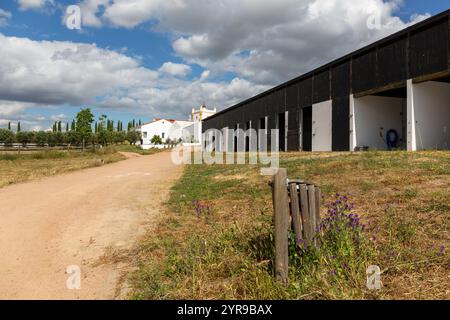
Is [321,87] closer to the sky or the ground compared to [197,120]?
closer to the ground

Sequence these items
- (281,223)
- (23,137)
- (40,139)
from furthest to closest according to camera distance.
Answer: (23,137) → (40,139) → (281,223)

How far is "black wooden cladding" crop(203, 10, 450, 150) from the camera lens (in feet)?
46.5

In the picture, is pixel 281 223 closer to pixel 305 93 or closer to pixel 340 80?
pixel 340 80

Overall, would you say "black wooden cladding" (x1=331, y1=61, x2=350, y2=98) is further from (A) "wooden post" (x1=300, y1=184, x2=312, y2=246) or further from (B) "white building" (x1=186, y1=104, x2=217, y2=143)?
(B) "white building" (x1=186, y1=104, x2=217, y2=143)

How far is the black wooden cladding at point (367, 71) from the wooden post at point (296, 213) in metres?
14.1

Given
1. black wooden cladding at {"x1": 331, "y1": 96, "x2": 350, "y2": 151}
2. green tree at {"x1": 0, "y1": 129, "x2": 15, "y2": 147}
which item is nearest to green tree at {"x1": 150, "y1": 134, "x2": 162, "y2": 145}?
green tree at {"x1": 0, "y1": 129, "x2": 15, "y2": 147}

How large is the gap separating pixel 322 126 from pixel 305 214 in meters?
19.7

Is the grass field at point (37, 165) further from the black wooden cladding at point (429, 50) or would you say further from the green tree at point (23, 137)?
the green tree at point (23, 137)

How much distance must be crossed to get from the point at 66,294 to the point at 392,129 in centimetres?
2089

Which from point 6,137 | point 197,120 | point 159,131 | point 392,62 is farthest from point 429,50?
point 6,137

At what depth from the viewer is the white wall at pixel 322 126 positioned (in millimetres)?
21281

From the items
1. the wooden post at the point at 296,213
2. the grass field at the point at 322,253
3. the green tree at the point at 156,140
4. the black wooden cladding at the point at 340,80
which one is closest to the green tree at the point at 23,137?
the green tree at the point at 156,140

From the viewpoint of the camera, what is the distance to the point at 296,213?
3447 mm
